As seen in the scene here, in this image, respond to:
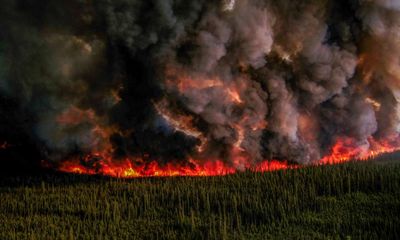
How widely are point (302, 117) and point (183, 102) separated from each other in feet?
26.6

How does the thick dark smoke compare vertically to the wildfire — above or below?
above

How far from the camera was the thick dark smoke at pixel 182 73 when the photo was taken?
32469 mm

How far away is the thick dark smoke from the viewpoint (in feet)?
107

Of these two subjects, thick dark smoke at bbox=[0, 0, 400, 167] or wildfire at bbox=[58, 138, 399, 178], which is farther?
wildfire at bbox=[58, 138, 399, 178]

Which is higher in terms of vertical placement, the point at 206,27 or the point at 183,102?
the point at 206,27

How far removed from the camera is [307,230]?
21703mm

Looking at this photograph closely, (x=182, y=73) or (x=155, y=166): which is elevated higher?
(x=182, y=73)

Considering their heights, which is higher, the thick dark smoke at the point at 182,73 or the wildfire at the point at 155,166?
the thick dark smoke at the point at 182,73

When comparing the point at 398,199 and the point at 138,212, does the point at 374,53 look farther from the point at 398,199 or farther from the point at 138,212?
the point at 138,212

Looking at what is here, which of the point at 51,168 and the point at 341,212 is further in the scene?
the point at 51,168

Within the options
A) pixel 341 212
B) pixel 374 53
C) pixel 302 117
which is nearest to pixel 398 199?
pixel 341 212

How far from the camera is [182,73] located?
32750 millimetres

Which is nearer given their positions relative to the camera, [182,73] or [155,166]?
[182,73]

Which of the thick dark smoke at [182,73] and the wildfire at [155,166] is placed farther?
the wildfire at [155,166]
